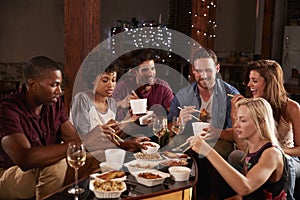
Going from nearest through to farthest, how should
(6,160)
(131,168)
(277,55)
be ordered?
(131,168), (6,160), (277,55)

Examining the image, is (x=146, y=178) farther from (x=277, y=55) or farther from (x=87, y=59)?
(x=277, y=55)

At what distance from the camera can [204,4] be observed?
205 inches

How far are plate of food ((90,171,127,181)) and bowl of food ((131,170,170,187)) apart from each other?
0.08 meters

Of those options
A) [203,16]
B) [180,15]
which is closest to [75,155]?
[203,16]

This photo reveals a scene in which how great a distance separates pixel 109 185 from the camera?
6.60 ft

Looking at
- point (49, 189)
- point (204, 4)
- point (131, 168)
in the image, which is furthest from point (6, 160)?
point (204, 4)

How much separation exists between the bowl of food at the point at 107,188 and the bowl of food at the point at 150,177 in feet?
0.53

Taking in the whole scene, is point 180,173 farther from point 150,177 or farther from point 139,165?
point 139,165

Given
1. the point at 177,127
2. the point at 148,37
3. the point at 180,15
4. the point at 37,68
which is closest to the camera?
the point at 37,68

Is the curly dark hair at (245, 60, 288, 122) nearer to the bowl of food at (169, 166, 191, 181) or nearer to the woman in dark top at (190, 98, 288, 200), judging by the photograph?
the woman in dark top at (190, 98, 288, 200)

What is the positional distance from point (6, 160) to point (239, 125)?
4.69 ft

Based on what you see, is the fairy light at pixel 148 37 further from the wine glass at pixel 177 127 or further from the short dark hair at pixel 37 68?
the short dark hair at pixel 37 68

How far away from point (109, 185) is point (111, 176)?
0.16m

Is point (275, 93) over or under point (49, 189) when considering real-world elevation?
over
